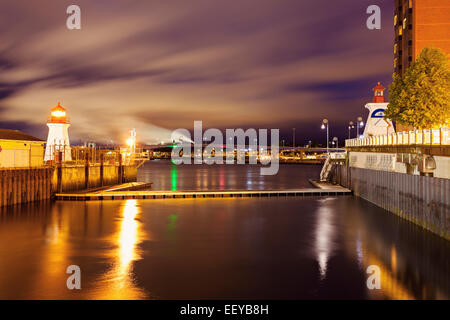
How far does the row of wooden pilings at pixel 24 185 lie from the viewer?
1059 inches

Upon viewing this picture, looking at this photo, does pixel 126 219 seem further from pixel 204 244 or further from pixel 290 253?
pixel 290 253

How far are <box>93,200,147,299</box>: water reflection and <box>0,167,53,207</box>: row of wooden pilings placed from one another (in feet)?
27.6

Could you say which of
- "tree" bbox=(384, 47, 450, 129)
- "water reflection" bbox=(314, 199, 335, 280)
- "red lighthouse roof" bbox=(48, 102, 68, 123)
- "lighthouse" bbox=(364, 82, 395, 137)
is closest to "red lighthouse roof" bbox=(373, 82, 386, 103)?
"lighthouse" bbox=(364, 82, 395, 137)

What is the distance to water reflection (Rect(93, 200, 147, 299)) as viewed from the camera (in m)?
11.2

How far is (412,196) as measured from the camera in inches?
839

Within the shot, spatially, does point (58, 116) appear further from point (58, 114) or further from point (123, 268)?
point (123, 268)

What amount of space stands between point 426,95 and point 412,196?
20831mm

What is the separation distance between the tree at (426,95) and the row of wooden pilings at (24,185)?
105 feet

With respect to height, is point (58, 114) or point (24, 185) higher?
point (58, 114)

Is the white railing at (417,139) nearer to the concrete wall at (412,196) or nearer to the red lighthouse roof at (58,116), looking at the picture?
the concrete wall at (412,196)

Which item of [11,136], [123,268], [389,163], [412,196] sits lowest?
[123,268]

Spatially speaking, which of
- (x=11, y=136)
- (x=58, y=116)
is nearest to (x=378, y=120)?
(x=58, y=116)
